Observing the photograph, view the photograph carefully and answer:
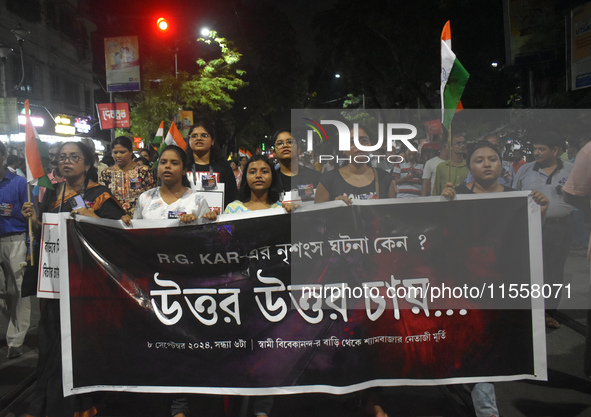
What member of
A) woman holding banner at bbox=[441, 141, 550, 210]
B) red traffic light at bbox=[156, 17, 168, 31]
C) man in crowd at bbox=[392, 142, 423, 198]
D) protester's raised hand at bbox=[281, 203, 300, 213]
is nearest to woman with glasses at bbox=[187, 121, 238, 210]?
protester's raised hand at bbox=[281, 203, 300, 213]

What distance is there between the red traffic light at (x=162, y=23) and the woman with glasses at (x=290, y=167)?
25.2ft

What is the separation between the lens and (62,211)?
3.83 m

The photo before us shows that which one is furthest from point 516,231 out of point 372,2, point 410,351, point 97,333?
point 372,2

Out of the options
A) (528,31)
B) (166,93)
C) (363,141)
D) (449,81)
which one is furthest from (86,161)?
(166,93)

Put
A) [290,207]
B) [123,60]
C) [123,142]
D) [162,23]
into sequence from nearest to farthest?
[290,207]
[123,142]
[162,23]
[123,60]

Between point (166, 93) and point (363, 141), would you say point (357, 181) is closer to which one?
point (363, 141)

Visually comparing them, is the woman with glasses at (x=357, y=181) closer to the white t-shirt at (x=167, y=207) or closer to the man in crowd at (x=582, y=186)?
the white t-shirt at (x=167, y=207)

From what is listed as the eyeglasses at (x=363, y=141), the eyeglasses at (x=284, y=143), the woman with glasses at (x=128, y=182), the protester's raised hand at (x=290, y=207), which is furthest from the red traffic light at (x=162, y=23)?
the protester's raised hand at (x=290, y=207)

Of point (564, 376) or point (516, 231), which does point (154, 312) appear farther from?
point (564, 376)

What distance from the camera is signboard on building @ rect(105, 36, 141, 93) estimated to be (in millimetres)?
13641

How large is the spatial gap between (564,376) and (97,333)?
3648 millimetres

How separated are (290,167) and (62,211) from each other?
2101mm

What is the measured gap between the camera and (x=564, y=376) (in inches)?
169

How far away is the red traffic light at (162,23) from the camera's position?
11453 mm
